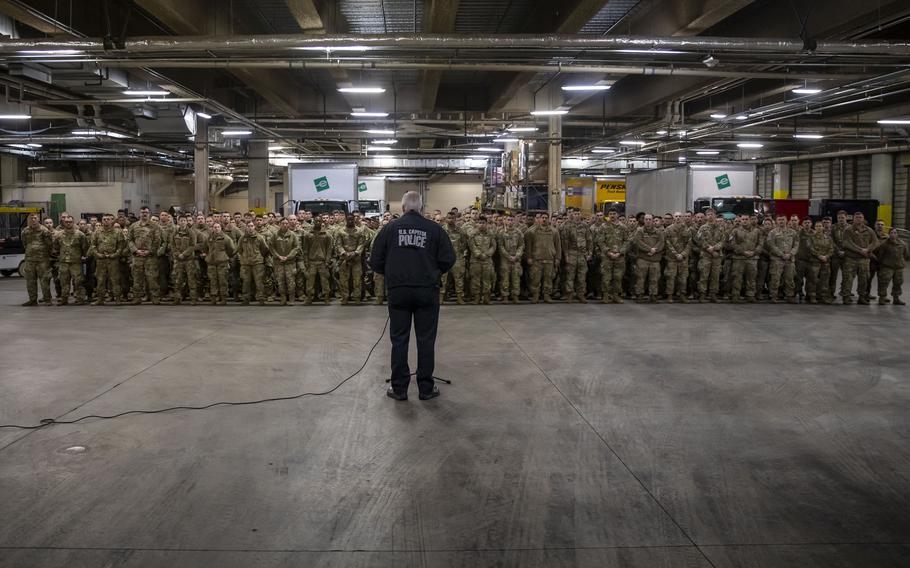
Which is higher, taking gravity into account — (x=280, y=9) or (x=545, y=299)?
(x=280, y=9)

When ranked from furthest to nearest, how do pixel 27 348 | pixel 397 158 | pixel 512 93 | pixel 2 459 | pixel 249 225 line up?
pixel 397 158 < pixel 512 93 < pixel 249 225 < pixel 27 348 < pixel 2 459

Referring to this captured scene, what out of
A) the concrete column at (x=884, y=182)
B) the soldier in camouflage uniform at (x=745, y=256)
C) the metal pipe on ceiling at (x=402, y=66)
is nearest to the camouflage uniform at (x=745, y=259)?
the soldier in camouflage uniform at (x=745, y=256)

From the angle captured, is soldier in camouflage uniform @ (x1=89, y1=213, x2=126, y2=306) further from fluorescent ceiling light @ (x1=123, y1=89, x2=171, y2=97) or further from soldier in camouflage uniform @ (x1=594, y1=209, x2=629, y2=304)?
soldier in camouflage uniform @ (x1=594, y1=209, x2=629, y2=304)

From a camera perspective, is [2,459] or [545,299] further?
[545,299]

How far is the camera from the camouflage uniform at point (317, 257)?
1388 cm

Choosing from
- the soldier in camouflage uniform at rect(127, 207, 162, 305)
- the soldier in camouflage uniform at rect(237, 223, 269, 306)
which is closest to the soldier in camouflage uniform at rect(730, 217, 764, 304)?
the soldier in camouflage uniform at rect(237, 223, 269, 306)

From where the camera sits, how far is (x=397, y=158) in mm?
36719

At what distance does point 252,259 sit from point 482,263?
15.8ft

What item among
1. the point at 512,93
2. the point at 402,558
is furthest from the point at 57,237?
the point at 402,558

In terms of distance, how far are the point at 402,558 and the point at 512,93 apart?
17.2 metres

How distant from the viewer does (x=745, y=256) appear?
46.2 ft

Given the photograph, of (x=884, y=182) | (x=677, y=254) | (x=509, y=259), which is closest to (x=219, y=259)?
(x=509, y=259)

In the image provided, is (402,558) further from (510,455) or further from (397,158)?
(397,158)

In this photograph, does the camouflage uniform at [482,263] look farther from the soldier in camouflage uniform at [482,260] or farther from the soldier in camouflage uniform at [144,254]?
the soldier in camouflage uniform at [144,254]
